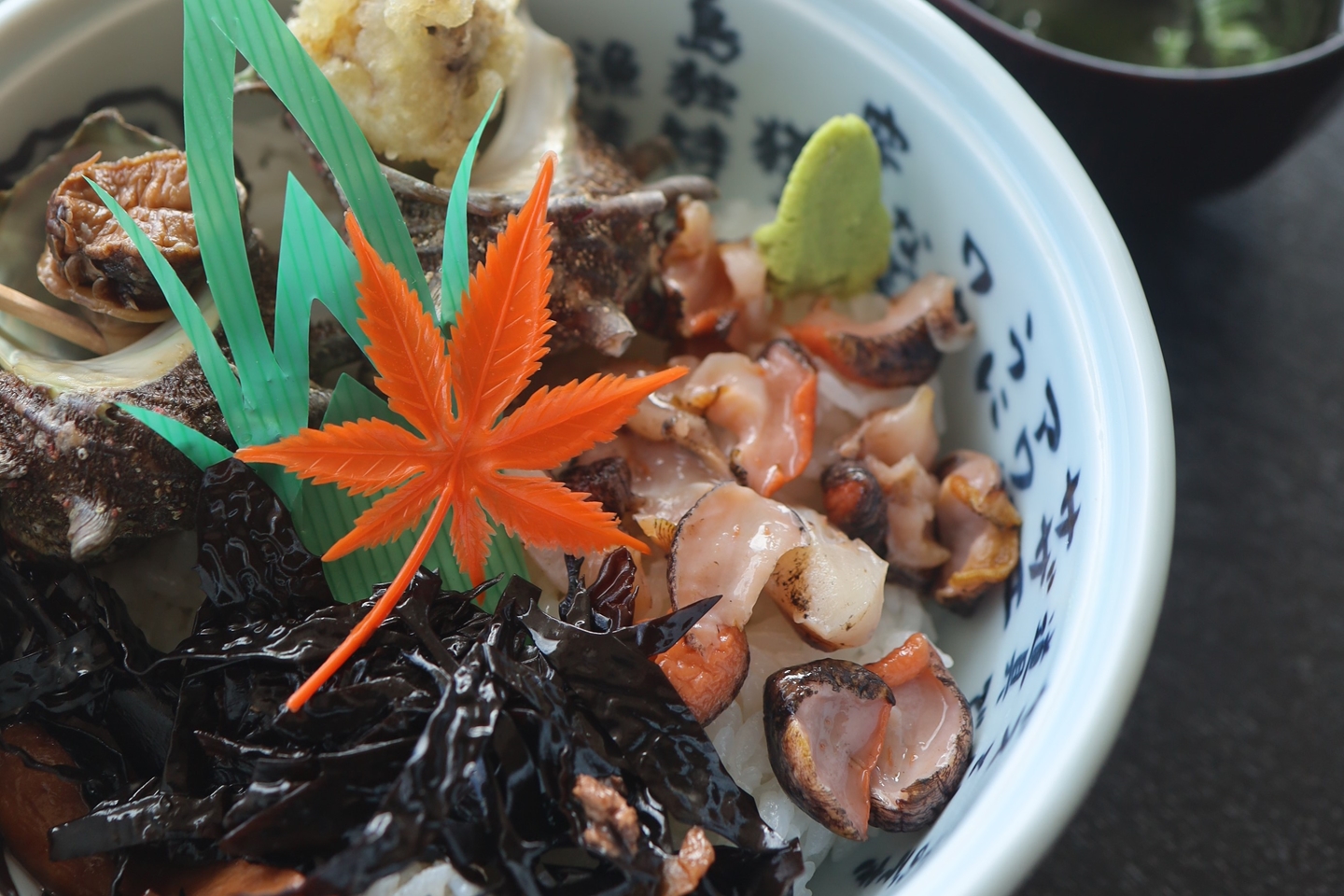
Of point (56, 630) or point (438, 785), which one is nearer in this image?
point (438, 785)

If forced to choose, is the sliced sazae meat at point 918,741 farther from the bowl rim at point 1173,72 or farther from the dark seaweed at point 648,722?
the bowl rim at point 1173,72

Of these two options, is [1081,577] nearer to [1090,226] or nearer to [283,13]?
[1090,226]

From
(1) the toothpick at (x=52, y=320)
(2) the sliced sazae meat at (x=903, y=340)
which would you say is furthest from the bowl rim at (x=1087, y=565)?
(1) the toothpick at (x=52, y=320)

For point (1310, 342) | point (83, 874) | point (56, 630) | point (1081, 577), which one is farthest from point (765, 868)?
point (1310, 342)

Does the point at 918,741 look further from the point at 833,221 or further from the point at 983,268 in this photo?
the point at 833,221

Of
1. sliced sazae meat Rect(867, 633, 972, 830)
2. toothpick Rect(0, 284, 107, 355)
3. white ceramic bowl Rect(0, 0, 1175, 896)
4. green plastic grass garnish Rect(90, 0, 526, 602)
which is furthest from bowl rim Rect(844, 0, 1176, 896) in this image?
toothpick Rect(0, 284, 107, 355)

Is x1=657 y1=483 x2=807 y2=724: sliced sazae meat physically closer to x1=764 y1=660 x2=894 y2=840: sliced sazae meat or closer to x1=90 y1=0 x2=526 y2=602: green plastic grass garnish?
x1=764 y1=660 x2=894 y2=840: sliced sazae meat
